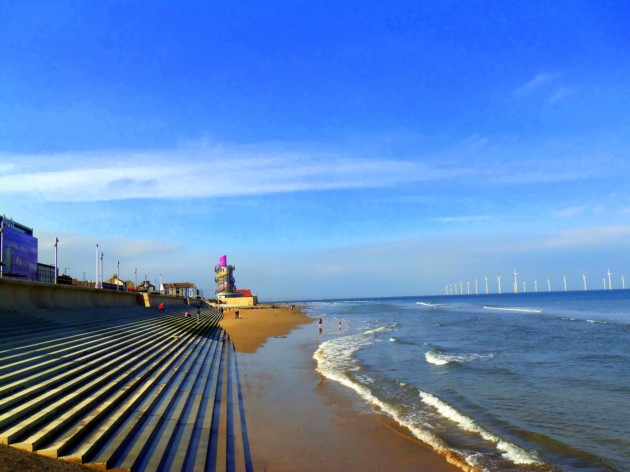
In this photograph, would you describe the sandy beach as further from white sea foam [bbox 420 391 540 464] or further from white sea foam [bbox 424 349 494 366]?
white sea foam [bbox 424 349 494 366]

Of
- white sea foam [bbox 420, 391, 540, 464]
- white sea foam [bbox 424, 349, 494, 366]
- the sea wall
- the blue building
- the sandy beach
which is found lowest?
white sea foam [bbox 424, 349, 494, 366]

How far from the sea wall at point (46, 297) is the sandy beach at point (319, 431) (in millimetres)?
7863

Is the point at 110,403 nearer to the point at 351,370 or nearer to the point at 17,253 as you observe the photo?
the point at 351,370

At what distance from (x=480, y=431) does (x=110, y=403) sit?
26.0 feet

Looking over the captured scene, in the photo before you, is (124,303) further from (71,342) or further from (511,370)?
(511,370)

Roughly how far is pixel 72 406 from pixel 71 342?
574 centimetres

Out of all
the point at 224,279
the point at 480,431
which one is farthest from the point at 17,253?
the point at 224,279

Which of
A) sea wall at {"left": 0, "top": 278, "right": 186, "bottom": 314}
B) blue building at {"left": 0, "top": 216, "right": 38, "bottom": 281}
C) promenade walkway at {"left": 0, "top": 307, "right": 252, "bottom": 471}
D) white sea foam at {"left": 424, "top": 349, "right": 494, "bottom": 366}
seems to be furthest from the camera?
blue building at {"left": 0, "top": 216, "right": 38, "bottom": 281}

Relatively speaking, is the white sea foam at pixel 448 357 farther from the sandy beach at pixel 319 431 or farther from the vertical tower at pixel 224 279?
the vertical tower at pixel 224 279

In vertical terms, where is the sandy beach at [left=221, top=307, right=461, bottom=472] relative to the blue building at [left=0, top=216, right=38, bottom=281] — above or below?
below

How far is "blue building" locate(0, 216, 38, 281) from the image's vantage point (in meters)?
26.5

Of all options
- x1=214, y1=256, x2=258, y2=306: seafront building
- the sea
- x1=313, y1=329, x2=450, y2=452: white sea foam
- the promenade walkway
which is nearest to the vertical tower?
x1=214, y1=256, x2=258, y2=306: seafront building

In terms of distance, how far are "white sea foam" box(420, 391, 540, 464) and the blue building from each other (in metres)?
22.1

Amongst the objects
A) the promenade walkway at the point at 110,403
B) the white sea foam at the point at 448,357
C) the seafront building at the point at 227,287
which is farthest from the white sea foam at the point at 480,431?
the seafront building at the point at 227,287
